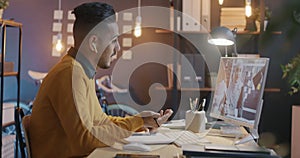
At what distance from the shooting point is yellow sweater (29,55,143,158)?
147cm

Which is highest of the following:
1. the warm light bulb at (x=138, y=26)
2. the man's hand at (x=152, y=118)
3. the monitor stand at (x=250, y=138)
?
the warm light bulb at (x=138, y=26)

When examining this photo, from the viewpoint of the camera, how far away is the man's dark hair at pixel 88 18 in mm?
1703

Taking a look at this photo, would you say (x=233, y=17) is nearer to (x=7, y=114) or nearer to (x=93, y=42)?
(x=93, y=42)

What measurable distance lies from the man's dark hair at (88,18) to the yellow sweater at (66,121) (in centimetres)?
15

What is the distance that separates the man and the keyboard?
128 mm

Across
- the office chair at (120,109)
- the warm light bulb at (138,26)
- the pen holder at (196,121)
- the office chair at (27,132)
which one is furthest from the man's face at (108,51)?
the office chair at (120,109)

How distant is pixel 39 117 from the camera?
1.56 m

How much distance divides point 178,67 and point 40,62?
1822mm

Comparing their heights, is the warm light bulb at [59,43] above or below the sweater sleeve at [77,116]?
above

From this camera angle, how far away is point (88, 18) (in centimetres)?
171

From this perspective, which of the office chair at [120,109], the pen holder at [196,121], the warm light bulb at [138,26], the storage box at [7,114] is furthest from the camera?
the office chair at [120,109]

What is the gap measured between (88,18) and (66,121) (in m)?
0.52

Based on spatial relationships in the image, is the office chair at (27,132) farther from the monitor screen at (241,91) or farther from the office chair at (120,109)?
the office chair at (120,109)

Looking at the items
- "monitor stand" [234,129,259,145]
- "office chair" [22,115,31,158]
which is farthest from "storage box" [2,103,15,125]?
"monitor stand" [234,129,259,145]
